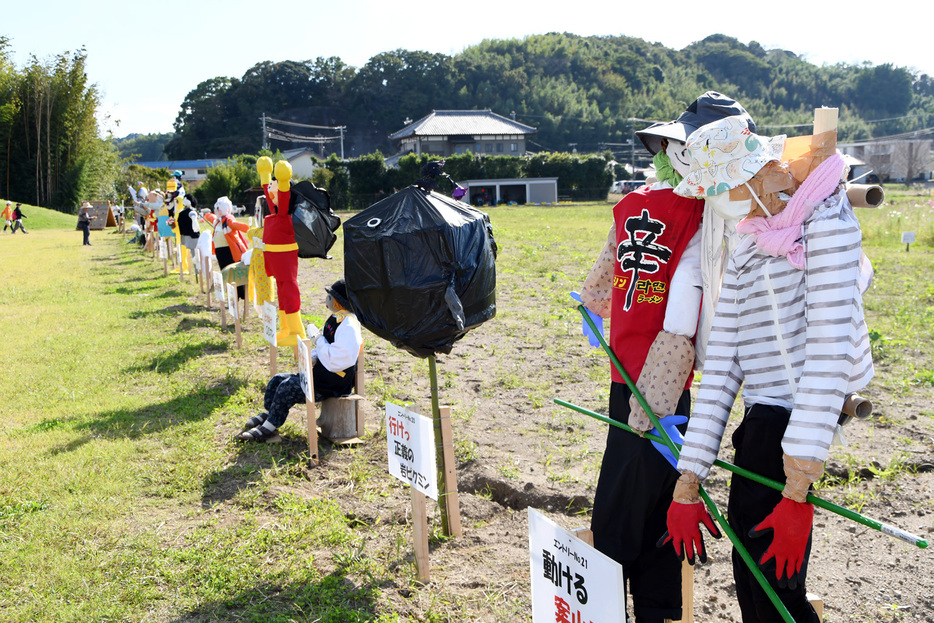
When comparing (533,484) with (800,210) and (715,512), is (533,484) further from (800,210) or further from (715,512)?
(800,210)

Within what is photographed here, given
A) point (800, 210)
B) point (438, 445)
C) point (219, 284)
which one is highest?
point (800, 210)

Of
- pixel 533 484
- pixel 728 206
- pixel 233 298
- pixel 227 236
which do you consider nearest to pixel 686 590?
pixel 728 206

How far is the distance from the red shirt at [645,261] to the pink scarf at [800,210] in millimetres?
431

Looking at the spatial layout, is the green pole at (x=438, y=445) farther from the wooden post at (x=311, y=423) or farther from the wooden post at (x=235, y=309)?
the wooden post at (x=235, y=309)

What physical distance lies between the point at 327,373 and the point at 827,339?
11.5ft

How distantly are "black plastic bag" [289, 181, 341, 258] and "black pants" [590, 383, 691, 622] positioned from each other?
3.84 metres

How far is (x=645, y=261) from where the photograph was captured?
216 cm

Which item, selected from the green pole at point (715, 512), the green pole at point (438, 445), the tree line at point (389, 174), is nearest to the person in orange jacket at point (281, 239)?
the green pole at point (438, 445)

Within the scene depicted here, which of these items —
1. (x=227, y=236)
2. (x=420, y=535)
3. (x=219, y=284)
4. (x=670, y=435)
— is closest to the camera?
(x=670, y=435)

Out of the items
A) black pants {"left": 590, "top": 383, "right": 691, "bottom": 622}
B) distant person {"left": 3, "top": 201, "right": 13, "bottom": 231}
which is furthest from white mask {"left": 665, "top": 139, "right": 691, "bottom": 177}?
distant person {"left": 3, "top": 201, "right": 13, "bottom": 231}

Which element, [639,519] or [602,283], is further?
[602,283]

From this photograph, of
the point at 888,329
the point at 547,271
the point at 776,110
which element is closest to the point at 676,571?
the point at 888,329

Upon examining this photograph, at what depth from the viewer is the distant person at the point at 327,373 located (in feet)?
14.5

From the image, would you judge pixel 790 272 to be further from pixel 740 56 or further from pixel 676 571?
pixel 740 56
